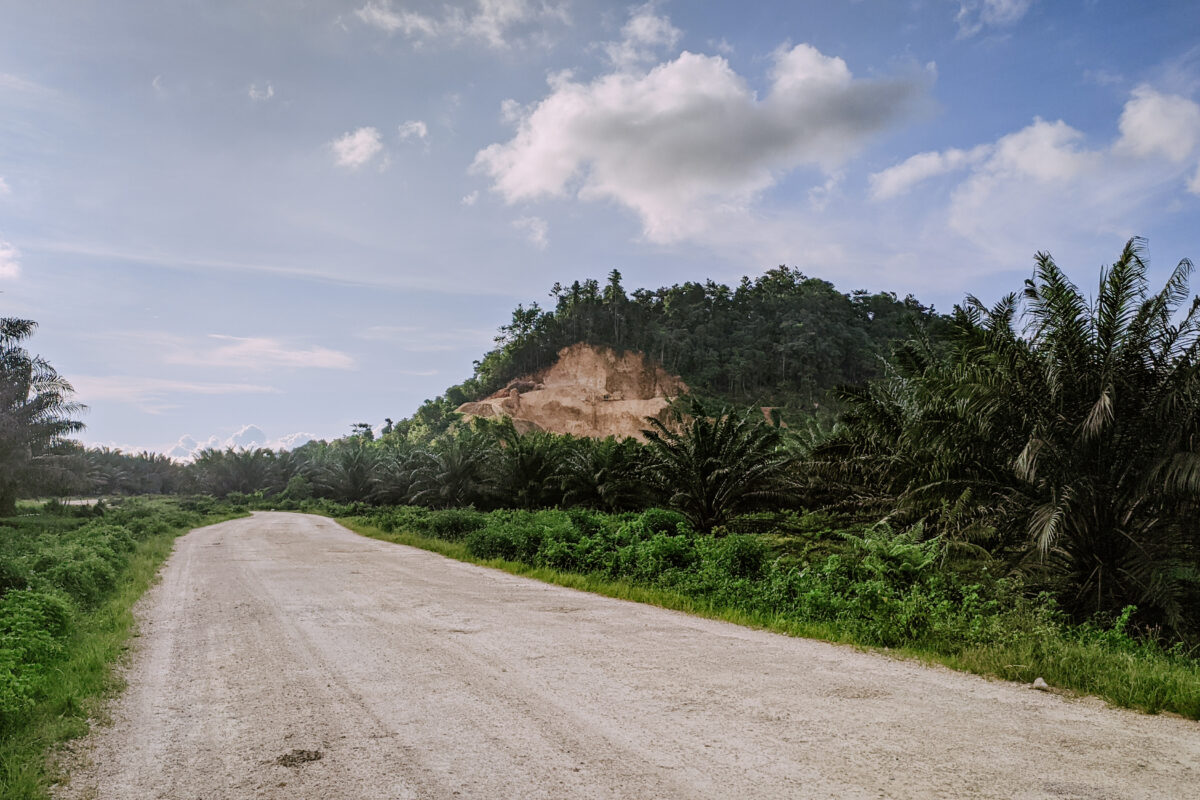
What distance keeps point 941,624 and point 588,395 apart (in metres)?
69.6

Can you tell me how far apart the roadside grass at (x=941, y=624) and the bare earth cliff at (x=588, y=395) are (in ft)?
186

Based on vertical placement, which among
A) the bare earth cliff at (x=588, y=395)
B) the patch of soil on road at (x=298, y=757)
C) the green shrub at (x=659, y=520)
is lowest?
the patch of soil on road at (x=298, y=757)

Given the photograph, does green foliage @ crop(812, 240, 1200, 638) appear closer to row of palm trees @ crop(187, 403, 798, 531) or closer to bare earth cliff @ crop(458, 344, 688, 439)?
row of palm trees @ crop(187, 403, 798, 531)

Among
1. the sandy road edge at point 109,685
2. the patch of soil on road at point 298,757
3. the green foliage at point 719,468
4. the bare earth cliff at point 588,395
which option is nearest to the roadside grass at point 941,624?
the patch of soil on road at point 298,757

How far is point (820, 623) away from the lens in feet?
24.1

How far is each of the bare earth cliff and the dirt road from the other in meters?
59.3

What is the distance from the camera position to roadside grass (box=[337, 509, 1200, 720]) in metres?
5.06

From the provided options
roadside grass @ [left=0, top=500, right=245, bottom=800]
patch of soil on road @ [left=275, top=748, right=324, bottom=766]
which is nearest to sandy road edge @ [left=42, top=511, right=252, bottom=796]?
roadside grass @ [left=0, top=500, right=245, bottom=800]

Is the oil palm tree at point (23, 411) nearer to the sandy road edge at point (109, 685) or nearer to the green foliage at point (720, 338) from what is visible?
the sandy road edge at point (109, 685)

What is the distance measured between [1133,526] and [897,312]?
9478cm

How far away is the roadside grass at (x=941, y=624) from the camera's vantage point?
5.06 metres

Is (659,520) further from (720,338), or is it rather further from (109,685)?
(720,338)

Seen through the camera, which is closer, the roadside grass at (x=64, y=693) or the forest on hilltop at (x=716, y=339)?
the roadside grass at (x=64, y=693)

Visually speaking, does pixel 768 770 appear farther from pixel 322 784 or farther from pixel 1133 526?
pixel 1133 526
